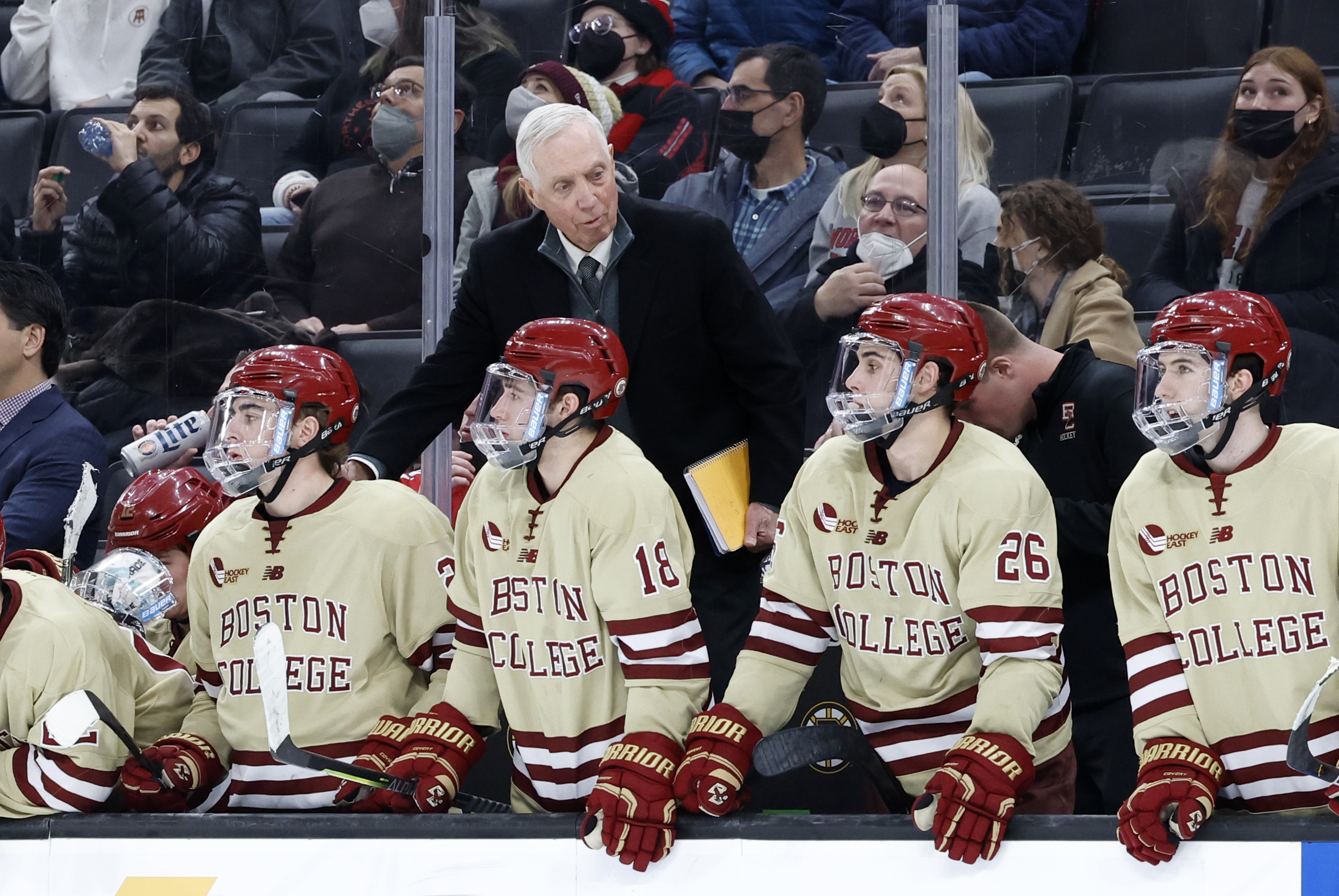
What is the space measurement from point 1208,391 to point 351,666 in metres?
1.51

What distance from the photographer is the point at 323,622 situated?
2633 mm

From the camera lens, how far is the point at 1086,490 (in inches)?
116

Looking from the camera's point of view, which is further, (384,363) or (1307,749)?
(384,363)

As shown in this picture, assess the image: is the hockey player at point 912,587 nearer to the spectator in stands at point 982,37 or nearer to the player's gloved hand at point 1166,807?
the player's gloved hand at point 1166,807

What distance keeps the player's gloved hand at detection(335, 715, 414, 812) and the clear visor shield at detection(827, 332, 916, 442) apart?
913 millimetres

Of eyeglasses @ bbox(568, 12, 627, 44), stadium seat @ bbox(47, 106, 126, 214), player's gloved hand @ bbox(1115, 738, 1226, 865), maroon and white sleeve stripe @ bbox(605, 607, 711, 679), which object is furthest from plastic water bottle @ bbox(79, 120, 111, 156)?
player's gloved hand @ bbox(1115, 738, 1226, 865)

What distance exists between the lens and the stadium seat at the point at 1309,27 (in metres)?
3.27

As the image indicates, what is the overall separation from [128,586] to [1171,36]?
2.53m

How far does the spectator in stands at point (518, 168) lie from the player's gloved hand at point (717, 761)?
153 cm

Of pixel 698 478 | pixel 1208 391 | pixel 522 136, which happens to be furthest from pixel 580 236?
pixel 1208 391

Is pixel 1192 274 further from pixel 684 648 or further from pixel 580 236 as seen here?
pixel 684 648

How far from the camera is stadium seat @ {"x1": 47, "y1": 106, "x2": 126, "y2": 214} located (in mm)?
3955

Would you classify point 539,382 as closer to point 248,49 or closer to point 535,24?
point 535,24

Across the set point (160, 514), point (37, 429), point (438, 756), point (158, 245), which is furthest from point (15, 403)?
point (438, 756)
